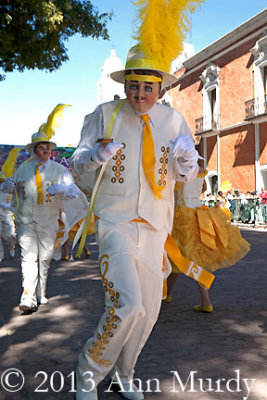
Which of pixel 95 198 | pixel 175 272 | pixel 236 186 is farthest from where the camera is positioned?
pixel 236 186

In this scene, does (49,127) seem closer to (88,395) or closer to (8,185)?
(8,185)

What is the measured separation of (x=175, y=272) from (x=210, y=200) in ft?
62.2

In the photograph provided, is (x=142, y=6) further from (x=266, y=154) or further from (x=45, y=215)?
(x=266, y=154)

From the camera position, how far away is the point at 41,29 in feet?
42.0

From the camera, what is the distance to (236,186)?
27.7 meters

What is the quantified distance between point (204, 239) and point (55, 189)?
194 cm

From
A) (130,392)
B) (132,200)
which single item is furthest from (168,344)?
(132,200)

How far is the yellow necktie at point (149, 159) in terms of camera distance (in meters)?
3.35

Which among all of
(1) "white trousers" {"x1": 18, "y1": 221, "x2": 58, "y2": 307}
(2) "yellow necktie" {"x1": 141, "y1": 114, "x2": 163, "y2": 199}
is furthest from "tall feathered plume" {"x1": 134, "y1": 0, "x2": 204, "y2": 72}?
(1) "white trousers" {"x1": 18, "y1": 221, "x2": 58, "y2": 307}

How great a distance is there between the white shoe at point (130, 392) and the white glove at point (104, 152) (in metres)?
1.52

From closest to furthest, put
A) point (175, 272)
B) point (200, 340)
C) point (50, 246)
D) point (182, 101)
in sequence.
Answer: point (200, 340)
point (175, 272)
point (50, 246)
point (182, 101)

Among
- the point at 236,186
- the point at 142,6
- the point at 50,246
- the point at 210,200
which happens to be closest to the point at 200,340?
the point at 50,246

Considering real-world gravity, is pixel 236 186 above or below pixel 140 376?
above

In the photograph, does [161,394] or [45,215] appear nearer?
[161,394]
